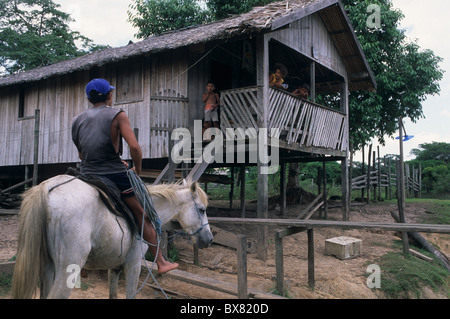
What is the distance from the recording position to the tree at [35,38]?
2155 centimetres

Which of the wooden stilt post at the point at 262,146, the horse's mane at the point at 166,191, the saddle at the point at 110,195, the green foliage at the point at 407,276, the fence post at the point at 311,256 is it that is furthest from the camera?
the wooden stilt post at the point at 262,146

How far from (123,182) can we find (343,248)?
6264mm

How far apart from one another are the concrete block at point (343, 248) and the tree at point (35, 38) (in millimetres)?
19511

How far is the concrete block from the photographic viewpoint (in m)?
8.20

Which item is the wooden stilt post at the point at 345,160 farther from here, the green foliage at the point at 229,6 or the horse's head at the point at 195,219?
the horse's head at the point at 195,219

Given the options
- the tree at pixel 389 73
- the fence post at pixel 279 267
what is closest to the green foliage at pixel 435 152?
the tree at pixel 389 73

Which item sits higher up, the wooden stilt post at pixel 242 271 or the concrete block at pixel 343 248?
the wooden stilt post at pixel 242 271

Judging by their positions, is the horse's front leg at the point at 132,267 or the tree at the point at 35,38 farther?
the tree at the point at 35,38

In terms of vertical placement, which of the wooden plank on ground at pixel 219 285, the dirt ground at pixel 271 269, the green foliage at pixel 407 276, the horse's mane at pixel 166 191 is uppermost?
the horse's mane at pixel 166 191

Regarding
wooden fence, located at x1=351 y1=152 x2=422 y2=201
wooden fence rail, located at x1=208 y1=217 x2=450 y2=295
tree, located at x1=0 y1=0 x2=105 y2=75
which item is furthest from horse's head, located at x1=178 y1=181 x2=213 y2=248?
tree, located at x1=0 y1=0 x2=105 y2=75

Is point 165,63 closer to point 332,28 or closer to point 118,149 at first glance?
point 332,28

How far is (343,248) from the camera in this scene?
8.19 metres

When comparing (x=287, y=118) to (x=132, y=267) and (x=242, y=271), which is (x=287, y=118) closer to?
(x=242, y=271)

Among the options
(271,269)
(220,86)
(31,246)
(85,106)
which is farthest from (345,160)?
(31,246)
